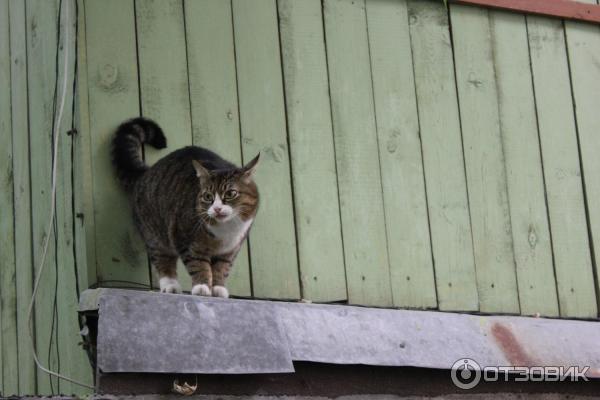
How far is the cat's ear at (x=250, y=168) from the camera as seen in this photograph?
13.0ft

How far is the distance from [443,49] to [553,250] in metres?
1.01

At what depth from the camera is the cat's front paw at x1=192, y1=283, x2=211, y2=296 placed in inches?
151

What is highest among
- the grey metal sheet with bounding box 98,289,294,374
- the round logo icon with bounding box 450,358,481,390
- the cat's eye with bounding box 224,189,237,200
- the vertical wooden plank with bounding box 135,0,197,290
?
the vertical wooden plank with bounding box 135,0,197,290

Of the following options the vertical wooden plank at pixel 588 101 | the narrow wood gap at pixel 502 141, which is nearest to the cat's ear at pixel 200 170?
the narrow wood gap at pixel 502 141

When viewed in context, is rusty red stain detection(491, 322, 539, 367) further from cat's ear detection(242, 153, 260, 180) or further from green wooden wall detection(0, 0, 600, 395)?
cat's ear detection(242, 153, 260, 180)

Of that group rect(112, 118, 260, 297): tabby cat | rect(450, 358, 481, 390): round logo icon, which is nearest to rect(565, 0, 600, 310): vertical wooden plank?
rect(450, 358, 481, 390): round logo icon

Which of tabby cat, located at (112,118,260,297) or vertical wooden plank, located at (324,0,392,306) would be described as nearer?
tabby cat, located at (112,118,260,297)

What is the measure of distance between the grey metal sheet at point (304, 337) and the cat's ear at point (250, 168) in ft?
1.73

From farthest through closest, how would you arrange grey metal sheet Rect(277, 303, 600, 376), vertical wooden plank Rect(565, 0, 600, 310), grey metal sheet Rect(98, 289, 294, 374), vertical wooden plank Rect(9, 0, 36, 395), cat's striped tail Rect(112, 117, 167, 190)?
vertical wooden plank Rect(565, 0, 600, 310), vertical wooden plank Rect(9, 0, 36, 395), cat's striped tail Rect(112, 117, 167, 190), grey metal sheet Rect(277, 303, 600, 376), grey metal sheet Rect(98, 289, 294, 374)

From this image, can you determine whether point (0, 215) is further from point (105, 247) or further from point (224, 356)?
point (224, 356)

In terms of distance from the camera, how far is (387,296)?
440cm

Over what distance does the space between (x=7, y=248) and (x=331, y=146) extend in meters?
1.50

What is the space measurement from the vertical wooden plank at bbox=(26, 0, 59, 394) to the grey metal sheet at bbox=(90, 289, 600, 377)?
0.95 m

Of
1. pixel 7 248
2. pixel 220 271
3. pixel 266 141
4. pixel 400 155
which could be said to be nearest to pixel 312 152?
pixel 266 141
